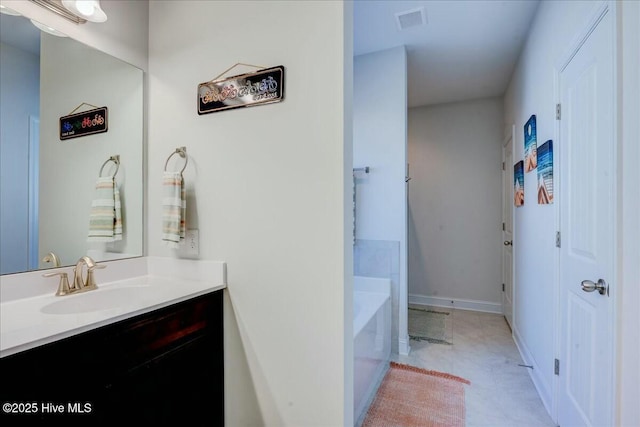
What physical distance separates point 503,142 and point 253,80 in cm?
351

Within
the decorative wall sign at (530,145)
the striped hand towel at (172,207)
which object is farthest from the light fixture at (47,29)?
the decorative wall sign at (530,145)

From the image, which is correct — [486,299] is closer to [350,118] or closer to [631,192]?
[631,192]

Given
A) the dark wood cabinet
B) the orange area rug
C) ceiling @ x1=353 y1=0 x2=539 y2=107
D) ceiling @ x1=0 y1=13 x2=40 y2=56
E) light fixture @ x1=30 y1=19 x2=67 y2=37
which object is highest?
ceiling @ x1=353 y1=0 x2=539 y2=107

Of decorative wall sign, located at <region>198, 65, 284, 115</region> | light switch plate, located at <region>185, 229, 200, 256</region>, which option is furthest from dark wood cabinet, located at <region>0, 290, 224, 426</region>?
decorative wall sign, located at <region>198, 65, 284, 115</region>

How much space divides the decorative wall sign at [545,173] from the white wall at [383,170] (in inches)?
38.6

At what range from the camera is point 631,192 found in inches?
43.4

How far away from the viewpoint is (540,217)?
2.15 meters

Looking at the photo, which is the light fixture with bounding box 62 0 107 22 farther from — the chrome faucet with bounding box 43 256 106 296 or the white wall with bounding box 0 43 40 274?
the chrome faucet with bounding box 43 256 106 296

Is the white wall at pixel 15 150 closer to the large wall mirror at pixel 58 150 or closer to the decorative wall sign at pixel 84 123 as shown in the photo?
the large wall mirror at pixel 58 150

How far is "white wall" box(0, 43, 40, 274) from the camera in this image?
1226mm

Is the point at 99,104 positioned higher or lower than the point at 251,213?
higher

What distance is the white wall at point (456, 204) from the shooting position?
156 inches

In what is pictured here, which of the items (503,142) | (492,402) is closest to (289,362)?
(492,402)

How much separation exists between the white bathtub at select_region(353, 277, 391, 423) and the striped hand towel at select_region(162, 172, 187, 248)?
107 centimetres
